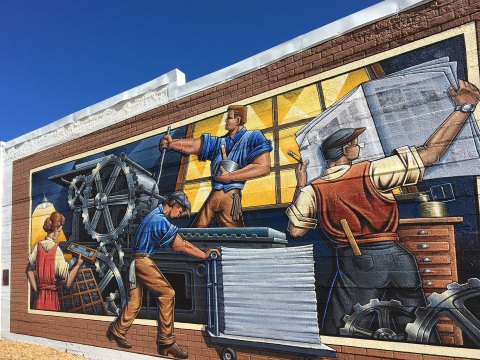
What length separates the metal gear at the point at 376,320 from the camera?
14.2 feet

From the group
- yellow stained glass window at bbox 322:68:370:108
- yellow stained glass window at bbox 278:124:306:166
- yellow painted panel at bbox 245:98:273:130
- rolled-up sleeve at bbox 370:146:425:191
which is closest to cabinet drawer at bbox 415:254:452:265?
rolled-up sleeve at bbox 370:146:425:191

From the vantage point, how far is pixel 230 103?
6.11 metres

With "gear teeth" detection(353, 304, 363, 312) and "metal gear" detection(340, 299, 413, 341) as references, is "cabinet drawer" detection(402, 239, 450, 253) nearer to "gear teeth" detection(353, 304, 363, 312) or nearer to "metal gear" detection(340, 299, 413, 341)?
"metal gear" detection(340, 299, 413, 341)

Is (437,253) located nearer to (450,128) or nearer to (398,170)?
(398,170)

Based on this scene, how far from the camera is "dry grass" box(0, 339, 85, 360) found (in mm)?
7590

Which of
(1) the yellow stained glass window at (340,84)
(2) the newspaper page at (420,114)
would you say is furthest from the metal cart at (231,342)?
(1) the yellow stained glass window at (340,84)

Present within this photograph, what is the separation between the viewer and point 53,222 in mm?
8727

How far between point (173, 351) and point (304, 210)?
2.95 meters

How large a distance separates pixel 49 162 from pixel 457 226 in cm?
801

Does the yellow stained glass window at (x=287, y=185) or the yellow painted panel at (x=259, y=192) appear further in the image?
the yellow painted panel at (x=259, y=192)

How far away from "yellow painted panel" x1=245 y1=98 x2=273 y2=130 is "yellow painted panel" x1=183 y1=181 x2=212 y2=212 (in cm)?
108

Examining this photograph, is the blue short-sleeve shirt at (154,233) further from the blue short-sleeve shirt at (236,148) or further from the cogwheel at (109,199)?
the blue short-sleeve shirt at (236,148)

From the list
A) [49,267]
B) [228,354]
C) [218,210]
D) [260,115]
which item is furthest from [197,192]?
[49,267]

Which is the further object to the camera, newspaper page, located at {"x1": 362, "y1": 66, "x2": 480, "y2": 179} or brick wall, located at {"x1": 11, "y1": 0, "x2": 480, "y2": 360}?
brick wall, located at {"x1": 11, "y1": 0, "x2": 480, "y2": 360}
